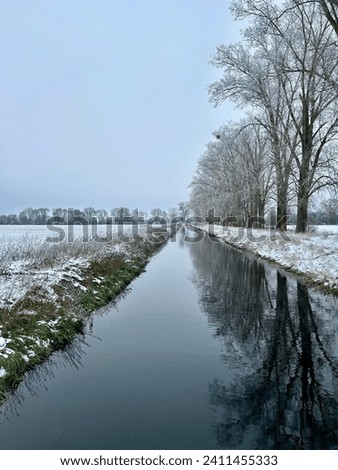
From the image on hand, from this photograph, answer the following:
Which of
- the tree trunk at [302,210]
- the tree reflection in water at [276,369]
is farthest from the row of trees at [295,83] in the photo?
the tree reflection in water at [276,369]

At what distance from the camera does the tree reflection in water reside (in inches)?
176

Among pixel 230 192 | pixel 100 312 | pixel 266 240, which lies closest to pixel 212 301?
pixel 100 312

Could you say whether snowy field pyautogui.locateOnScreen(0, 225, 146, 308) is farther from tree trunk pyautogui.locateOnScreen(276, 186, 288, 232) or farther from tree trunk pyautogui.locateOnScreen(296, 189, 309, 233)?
tree trunk pyautogui.locateOnScreen(276, 186, 288, 232)

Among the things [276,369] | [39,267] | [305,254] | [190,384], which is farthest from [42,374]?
[305,254]

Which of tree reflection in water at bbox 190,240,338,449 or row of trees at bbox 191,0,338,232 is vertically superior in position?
row of trees at bbox 191,0,338,232

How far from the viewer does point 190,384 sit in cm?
585

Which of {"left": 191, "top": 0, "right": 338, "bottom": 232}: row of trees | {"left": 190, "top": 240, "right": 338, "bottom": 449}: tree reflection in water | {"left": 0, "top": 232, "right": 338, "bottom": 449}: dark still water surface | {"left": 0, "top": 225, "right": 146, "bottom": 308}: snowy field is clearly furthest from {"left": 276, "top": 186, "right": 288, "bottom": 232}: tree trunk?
{"left": 0, "top": 232, "right": 338, "bottom": 449}: dark still water surface

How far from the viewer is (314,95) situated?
902 inches

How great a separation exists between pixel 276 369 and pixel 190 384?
5.29 ft

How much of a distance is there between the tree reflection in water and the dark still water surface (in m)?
0.02

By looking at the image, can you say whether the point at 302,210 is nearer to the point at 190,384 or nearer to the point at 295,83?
the point at 295,83

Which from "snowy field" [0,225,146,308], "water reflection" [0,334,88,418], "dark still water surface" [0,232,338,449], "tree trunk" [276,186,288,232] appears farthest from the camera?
"tree trunk" [276,186,288,232]

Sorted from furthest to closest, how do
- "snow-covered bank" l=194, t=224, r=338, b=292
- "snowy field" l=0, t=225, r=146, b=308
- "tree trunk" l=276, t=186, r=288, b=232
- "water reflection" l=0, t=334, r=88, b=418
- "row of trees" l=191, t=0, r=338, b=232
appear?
"tree trunk" l=276, t=186, r=288, b=232 < "row of trees" l=191, t=0, r=338, b=232 < "snow-covered bank" l=194, t=224, r=338, b=292 < "snowy field" l=0, t=225, r=146, b=308 < "water reflection" l=0, t=334, r=88, b=418

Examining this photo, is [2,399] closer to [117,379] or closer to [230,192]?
[117,379]
